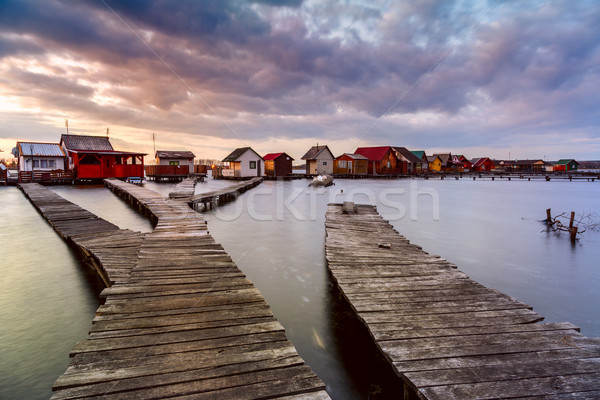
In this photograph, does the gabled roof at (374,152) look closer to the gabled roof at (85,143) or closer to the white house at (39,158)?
the gabled roof at (85,143)

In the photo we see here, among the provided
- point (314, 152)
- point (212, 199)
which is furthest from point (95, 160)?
point (314, 152)

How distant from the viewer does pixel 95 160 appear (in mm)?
42438

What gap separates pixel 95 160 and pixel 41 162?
5.67 meters

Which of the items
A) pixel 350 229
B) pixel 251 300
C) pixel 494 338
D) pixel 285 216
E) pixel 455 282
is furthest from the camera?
pixel 285 216

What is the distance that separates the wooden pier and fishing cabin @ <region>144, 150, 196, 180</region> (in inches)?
1823

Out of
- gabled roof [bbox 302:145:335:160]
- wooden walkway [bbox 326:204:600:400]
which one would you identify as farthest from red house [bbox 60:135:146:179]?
wooden walkway [bbox 326:204:600:400]

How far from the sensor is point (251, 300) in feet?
16.3

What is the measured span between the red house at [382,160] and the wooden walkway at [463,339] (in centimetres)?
6582

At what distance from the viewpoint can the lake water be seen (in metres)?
5.23

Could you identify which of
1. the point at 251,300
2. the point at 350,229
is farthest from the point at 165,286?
the point at 350,229

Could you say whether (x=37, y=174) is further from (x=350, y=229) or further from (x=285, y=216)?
(x=350, y=229)

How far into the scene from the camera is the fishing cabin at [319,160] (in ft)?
212

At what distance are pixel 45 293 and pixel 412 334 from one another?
8.67 meters

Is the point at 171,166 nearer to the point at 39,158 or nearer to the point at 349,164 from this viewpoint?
the point at 39,158
